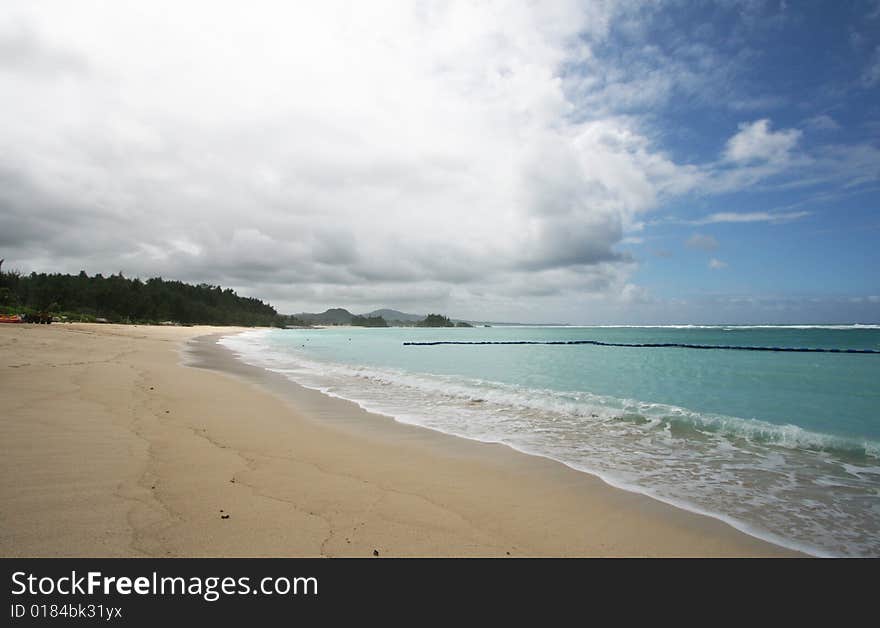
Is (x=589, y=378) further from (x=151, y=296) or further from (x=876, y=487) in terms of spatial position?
(x=151, y=296)

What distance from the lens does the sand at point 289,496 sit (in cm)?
371

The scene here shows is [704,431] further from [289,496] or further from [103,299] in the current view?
[103,299]

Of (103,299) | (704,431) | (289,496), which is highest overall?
(103,299)

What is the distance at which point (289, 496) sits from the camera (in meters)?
4.93

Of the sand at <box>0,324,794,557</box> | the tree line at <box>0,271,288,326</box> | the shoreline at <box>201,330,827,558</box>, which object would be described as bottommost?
the shoreline at <box>201,330,827,558</box>

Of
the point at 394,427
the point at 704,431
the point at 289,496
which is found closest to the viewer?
the point at 289,496

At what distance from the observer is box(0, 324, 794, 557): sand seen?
3.71m

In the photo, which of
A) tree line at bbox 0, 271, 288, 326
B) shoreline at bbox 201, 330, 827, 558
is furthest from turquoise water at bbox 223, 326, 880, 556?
tree line at bbox 0, 271, 288, 326

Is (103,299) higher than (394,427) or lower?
higher

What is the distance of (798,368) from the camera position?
26562 mm

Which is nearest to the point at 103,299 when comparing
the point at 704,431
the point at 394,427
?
A: the point at 394,427

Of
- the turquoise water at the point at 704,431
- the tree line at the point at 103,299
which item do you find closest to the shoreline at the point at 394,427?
the turquoise water at the point at 704,431

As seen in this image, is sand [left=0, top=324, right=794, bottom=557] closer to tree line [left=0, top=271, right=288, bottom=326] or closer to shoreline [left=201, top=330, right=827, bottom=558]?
shoreline [left=201, top=330, right=827, bottom=558]
